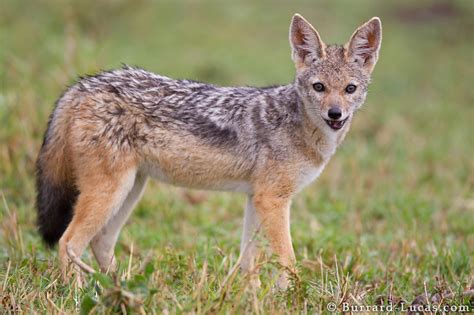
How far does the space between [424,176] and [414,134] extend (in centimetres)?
215

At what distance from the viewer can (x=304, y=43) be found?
21.2ft

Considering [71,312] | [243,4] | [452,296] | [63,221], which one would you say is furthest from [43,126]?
[243,4]

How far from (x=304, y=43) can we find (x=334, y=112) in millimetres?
844

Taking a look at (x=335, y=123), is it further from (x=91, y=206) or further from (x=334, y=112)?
(x=91, y=206)

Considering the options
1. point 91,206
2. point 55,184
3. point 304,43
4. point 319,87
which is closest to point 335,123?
point 319,87

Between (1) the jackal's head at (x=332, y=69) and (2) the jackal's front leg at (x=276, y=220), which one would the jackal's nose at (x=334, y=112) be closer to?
(1) the jackal's head at (x=332, y=69)

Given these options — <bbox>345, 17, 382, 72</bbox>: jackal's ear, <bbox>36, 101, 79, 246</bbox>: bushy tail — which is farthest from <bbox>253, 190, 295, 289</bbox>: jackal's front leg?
<bbox>36, 101, 79, 246</bbox>: bushy tail

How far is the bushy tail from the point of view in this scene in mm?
6215

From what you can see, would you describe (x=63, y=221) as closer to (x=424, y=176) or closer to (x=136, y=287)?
(x=136, y=287)

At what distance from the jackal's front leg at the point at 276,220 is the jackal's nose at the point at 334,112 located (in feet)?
2.60

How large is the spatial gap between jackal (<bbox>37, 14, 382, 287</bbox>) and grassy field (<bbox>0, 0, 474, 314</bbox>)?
471 millimetres

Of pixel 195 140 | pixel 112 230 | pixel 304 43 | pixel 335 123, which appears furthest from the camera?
pixel 112 230

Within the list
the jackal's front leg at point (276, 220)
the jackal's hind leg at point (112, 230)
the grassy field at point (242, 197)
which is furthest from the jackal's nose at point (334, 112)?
the jackal's hind leg at point (112, 230)

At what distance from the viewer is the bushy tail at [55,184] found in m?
6.21
